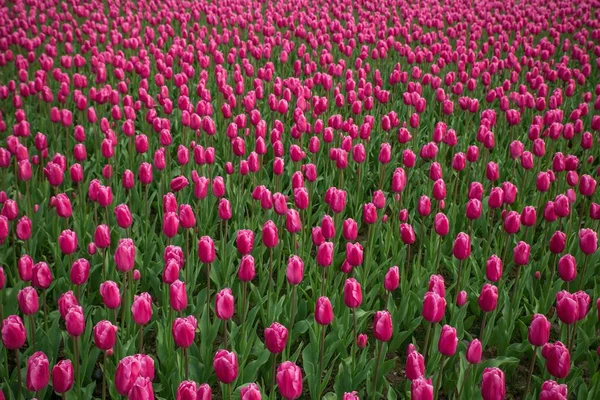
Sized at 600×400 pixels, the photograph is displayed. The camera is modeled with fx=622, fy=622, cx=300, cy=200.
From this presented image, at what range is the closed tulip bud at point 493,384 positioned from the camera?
6.66 feet

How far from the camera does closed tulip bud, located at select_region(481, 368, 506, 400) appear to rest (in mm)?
2031

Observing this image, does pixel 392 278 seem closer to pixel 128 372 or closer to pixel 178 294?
pixel 178 294

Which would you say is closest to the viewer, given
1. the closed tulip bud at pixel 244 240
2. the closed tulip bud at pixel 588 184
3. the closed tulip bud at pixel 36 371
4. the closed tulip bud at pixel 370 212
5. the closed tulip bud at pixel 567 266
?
the closed tulip bud at pixel 36 371

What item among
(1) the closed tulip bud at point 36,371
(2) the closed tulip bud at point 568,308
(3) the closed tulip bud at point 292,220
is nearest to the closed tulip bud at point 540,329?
(2) the closed tulip bud at point 568,308

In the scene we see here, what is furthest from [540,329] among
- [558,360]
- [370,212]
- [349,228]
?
[370,212]

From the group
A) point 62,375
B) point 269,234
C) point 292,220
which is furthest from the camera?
point 292,220

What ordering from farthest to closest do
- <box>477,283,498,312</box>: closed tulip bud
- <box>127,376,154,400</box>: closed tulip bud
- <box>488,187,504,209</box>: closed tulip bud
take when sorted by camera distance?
<box>488,187,504,209</box>: closed tulip bud < <box>477,283,498,312</box>: closed tulip bud < <box>127,376,154,400</box>: closed tulip bud

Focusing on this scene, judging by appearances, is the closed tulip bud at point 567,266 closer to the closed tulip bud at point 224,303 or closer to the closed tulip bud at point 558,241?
the closed tulip bud at point 558,241

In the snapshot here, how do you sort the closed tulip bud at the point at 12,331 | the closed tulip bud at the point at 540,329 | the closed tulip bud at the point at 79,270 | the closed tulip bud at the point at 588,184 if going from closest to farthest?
the closed tulip bud at the point at 12,331 → the closed tulip bud at the point at 540,329 → the closed tulip bud at the point at 79,270 → the closed tulip bud at the point at 588,184

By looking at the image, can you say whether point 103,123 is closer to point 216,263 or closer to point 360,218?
point 216,263

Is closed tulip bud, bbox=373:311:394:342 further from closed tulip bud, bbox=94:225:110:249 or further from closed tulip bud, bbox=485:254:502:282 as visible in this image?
closed tulip bud, bbox=94:225:110:249

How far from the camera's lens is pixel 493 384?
204cm

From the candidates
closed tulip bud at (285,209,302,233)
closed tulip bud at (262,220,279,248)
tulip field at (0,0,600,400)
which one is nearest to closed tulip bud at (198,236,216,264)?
tulip field at (0,0,600,400)

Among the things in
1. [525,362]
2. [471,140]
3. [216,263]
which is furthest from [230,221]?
[471,140]
